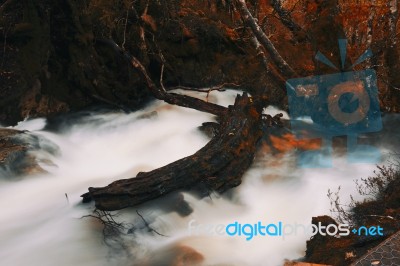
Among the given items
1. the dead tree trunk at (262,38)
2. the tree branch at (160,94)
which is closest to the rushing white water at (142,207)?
the tree branch at (160,94)

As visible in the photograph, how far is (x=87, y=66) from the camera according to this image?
32.4 feet

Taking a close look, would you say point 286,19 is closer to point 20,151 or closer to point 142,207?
point 142,207

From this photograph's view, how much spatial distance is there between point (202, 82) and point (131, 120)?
2325 mm

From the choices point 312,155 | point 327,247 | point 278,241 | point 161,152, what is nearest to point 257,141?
point 312,155

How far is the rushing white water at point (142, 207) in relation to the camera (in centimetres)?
555

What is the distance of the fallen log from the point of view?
6.29 m

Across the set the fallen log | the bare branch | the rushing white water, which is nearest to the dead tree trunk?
the rushing white water

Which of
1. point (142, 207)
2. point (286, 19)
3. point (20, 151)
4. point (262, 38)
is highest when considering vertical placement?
point (286, 19)
